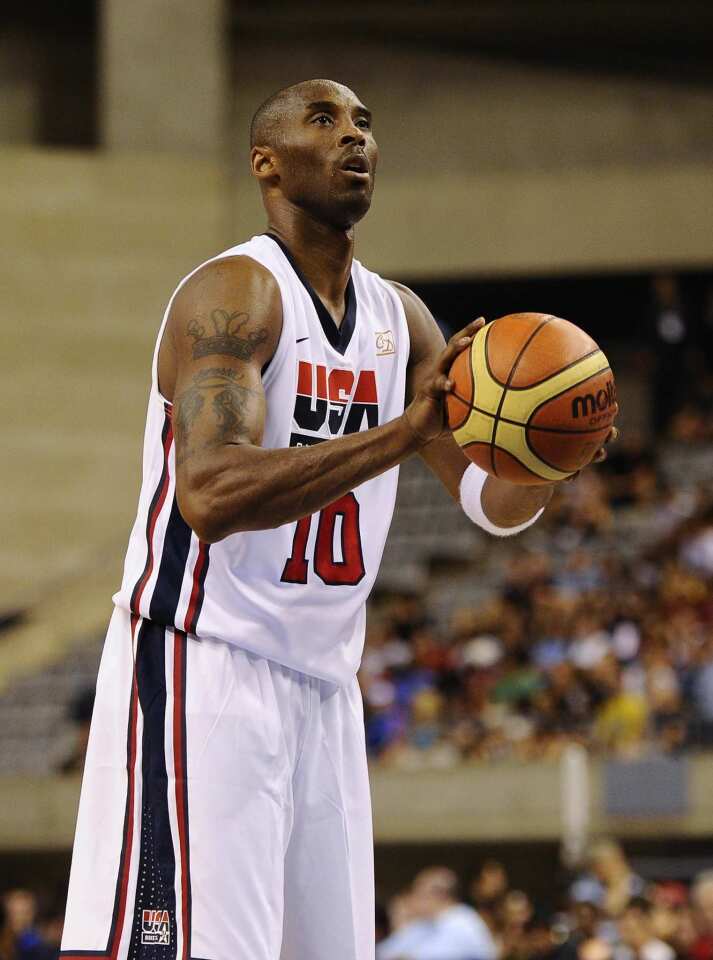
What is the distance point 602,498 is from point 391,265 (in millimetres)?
4017

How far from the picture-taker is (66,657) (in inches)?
730

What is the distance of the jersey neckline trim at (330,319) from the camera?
A: 4.16 meters

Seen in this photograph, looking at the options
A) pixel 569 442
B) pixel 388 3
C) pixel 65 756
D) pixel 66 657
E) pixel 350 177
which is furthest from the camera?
pixel 388 3

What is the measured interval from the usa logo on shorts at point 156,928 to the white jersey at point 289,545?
0.65 metres

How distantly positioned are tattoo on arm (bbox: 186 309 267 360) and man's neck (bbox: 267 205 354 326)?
424 mm

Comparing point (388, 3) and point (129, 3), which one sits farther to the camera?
point (388, 3)

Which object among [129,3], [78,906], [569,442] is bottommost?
[78,906]

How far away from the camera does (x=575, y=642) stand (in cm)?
1617

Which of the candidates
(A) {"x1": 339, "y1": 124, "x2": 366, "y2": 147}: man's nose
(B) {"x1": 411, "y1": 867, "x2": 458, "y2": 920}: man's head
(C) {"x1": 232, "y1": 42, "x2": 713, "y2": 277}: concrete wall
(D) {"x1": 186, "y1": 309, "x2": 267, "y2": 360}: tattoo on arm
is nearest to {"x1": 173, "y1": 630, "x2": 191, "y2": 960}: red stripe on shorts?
(D) {"x1": 186, "y1": 309, "x2": 267, "y2": 360}: tattoo on arm

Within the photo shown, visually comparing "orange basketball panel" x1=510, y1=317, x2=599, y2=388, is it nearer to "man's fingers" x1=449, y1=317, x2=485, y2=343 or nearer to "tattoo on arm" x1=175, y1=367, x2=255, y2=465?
"man's fingers" x1=449, y1=317, x2=485, y2=343

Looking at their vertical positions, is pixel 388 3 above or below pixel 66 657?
above

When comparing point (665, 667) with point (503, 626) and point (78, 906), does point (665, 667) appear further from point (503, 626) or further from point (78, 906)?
point (78, 906)

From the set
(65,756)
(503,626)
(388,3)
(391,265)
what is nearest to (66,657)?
(65,756)

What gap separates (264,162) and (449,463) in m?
1.01
